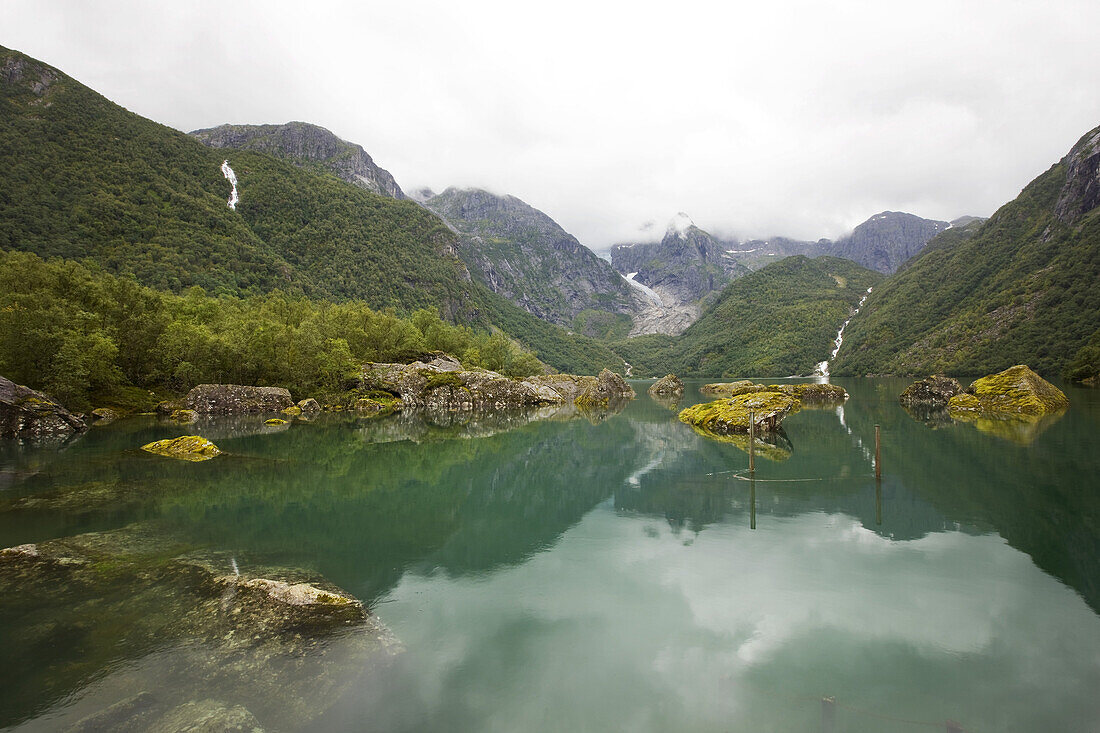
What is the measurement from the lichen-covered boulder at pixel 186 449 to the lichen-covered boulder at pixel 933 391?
64.1 m

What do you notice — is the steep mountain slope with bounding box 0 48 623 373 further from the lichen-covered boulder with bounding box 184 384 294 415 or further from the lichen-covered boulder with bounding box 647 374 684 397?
the lichen-covered boulder with bounding box 647 374 684 397

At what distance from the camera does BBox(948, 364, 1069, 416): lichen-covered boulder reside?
3891 cm

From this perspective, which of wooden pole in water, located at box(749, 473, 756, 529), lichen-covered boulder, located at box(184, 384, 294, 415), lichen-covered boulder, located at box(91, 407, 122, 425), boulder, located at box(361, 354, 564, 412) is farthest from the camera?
boulder, located at box(361, 354, 564, 412)

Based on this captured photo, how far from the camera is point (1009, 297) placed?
376 feet

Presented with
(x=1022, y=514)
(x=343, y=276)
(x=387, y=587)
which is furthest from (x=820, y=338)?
(x=387, y=587)

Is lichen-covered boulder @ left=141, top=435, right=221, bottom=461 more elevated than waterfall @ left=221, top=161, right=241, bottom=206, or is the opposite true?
waterfall @ left=221, top=161, right=241, bottom=206

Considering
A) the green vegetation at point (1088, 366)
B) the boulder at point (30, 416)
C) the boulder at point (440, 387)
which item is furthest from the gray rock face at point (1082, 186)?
the boulder at point (30, 416)

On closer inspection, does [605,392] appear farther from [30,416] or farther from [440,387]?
[30,416]

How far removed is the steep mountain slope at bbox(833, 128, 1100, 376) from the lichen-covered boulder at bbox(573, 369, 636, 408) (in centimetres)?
7561

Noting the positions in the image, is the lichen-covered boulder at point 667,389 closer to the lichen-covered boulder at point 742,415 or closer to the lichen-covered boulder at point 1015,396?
the lichen-covered boulder at point 1015,396

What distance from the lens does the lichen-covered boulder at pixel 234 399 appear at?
4188 cm

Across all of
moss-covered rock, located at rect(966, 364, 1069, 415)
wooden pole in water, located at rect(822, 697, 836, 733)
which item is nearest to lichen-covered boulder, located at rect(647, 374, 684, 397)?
moss-covered rock, located at rect(966, 364, 1069, 415)

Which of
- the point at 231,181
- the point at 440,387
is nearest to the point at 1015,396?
the point at 440,387

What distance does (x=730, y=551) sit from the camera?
39.7 feet
